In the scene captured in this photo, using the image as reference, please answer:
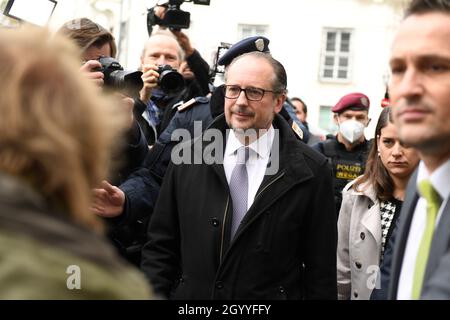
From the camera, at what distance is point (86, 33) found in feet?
12.7

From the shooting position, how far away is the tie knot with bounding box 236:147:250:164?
3.46m

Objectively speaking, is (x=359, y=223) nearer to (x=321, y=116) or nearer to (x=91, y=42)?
(x=91, y=42)

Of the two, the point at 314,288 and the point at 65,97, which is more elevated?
the point at 65,97

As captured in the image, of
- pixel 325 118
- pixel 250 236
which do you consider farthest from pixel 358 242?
pixel 325 118

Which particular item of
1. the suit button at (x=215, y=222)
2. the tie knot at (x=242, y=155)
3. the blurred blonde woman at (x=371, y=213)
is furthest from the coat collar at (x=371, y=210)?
the suit button at (x=215, y=222)

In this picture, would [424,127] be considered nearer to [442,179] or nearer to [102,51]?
[442,179]

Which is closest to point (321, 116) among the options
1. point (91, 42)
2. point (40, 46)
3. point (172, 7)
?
point (172, 7)

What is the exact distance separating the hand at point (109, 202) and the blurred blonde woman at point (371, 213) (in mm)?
1313

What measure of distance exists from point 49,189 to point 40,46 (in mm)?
283

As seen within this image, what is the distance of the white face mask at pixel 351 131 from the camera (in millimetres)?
6578

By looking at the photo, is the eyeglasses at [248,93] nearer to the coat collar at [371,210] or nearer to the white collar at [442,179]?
the coat collar at [371,210]

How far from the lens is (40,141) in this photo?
132 centimetres
